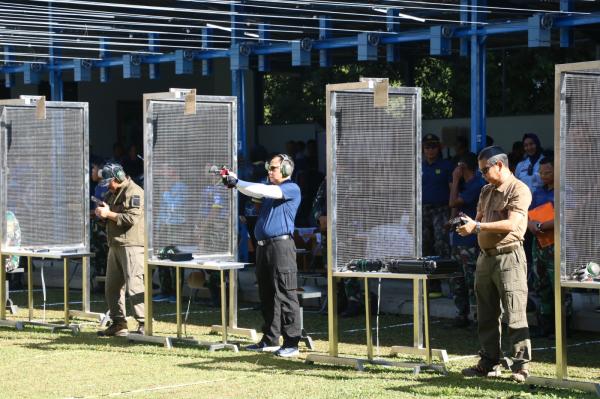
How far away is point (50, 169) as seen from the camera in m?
13.9

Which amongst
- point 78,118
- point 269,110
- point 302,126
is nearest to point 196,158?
point 78,118

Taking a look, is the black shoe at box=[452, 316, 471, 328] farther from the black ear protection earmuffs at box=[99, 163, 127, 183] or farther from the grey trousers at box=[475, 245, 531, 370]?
the black ear protection earmuffs at box=[99, 163, 127, 183]

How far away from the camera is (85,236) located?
13.9 m

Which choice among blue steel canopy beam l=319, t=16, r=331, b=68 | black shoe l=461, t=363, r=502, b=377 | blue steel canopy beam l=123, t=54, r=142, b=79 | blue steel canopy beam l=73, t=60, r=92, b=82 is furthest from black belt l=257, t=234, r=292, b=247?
blue steel canopy beam l=73, t=60, r=92, b=82

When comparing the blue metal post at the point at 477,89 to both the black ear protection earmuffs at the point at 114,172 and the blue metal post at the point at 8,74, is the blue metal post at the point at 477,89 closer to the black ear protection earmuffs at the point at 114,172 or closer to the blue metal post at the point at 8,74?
the black ear protection earmuffs at the point at 114,172

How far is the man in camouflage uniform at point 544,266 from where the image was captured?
12.1m

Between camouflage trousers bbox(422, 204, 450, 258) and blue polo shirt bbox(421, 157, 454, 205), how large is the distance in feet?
0.27

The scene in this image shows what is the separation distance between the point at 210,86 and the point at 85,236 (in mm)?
10988

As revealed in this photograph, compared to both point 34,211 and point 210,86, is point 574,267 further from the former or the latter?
point 210,86

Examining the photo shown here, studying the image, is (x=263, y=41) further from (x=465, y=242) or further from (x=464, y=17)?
(x=465, y=242)

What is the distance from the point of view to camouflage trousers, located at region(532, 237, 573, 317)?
12.3 m

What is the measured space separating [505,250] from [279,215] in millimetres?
2546

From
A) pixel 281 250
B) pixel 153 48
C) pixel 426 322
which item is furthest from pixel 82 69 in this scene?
pixel 426 322

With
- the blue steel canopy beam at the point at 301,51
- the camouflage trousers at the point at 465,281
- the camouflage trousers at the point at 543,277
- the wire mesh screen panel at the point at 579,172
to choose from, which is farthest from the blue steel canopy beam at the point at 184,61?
the wire mesh screen panel at the point at 579,172
